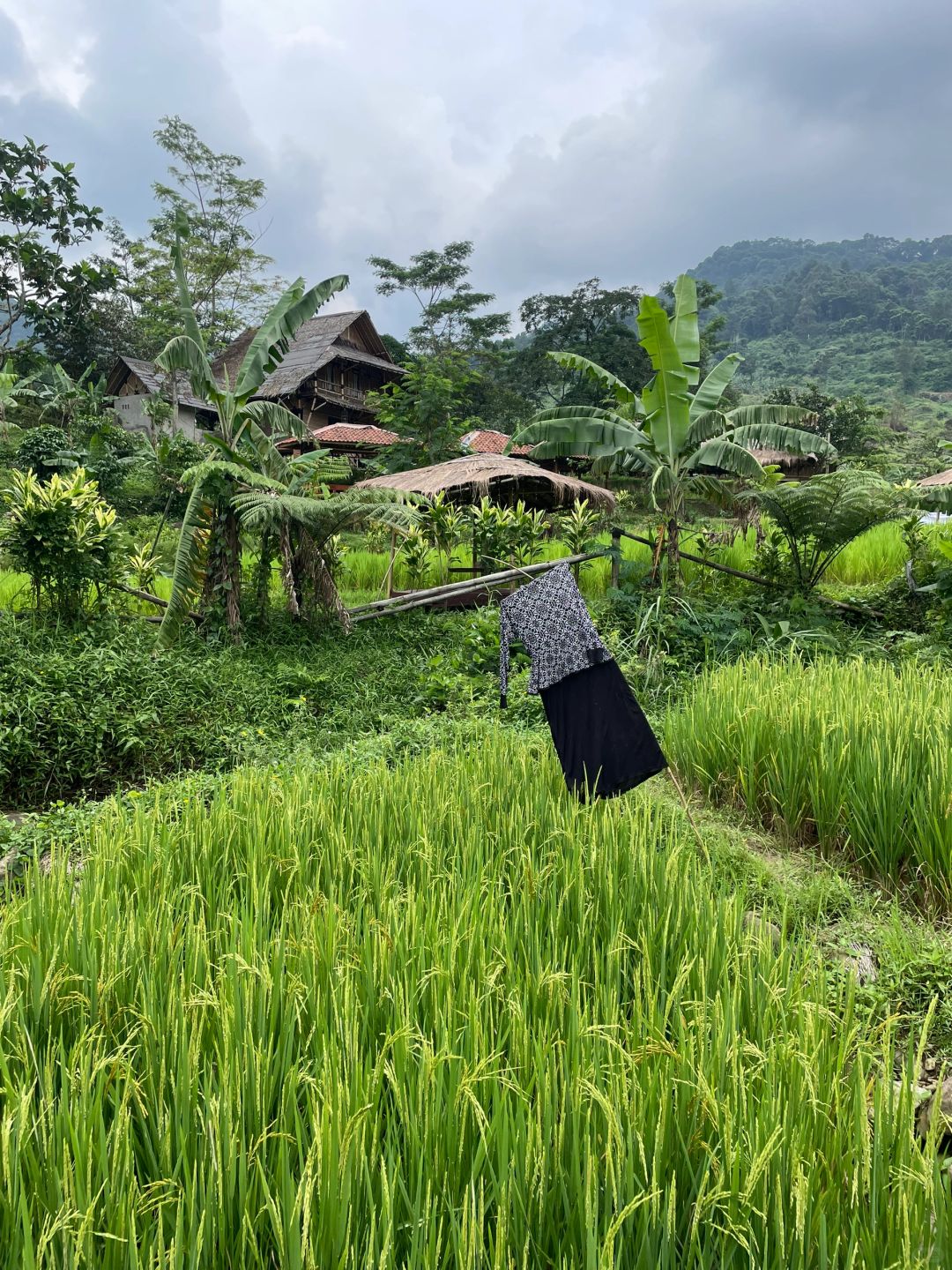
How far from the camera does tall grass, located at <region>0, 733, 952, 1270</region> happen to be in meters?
1.06

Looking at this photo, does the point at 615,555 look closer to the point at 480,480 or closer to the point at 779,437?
the point at 779,437

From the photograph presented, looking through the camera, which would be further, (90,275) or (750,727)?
(90,275)

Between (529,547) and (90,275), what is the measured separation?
68.5 feet

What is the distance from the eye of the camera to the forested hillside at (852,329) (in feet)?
141

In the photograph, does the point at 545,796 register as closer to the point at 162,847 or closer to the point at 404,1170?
the point at 162,847

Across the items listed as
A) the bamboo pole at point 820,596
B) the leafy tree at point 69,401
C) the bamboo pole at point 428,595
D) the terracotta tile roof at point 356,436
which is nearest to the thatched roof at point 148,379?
the leafy tree at point 69,401

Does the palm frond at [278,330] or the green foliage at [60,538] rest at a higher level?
the palm frond at [278,330]

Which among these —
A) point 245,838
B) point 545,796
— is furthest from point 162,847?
point 545,796

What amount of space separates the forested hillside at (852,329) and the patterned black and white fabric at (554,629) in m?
44.3

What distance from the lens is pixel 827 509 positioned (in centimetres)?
735

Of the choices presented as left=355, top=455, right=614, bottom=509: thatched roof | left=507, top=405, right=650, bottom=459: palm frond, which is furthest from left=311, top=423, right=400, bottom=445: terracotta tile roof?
left=507, top=405, right=650, bottom=459: palm frond

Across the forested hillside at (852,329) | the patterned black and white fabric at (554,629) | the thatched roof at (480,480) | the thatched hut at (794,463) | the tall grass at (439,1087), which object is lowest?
the tall grass at (439,1087)

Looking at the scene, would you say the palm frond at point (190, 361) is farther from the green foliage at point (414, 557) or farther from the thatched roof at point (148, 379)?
the thatched roof at point (148, 379)

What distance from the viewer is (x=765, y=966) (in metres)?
1.69
